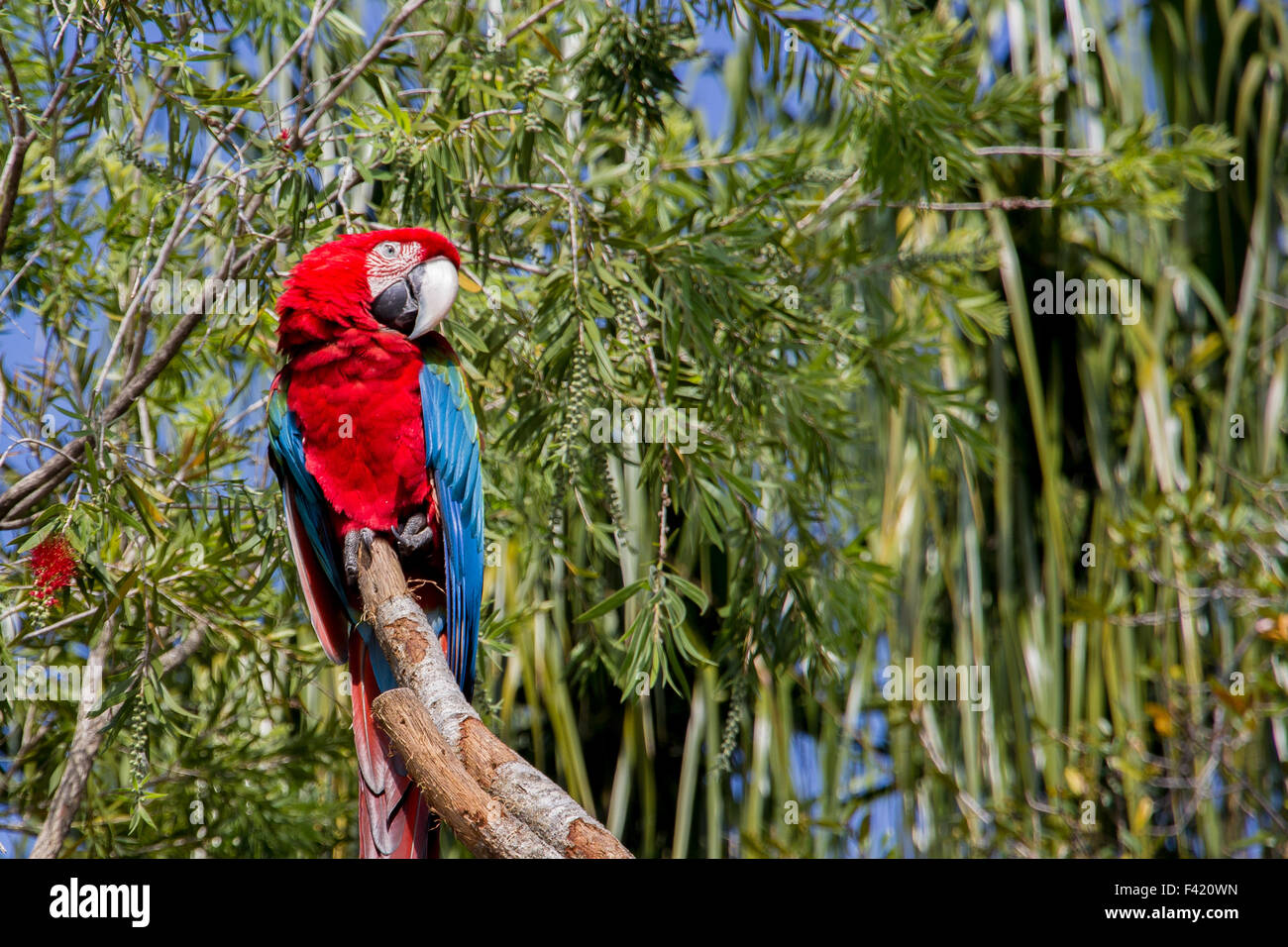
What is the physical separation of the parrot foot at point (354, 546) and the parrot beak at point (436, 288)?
37cm

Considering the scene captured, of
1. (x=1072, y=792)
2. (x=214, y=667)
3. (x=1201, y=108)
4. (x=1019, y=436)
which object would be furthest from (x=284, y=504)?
(x=1201, y=108)

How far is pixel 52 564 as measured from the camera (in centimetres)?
161

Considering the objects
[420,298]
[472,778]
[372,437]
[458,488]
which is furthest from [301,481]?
[472,778]

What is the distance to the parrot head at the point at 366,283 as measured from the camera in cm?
172

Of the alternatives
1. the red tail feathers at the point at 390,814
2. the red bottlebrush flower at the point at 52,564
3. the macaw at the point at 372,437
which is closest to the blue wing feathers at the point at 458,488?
the macaw at the point at 372,437

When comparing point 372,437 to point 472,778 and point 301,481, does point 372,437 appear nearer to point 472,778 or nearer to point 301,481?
point 301,481

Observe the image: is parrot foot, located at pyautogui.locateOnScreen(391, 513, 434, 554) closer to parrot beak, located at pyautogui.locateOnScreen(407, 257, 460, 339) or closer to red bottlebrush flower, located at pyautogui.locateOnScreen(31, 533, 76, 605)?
parrot beak, located at pyautogui.locateOnScreen(407, 257, 460, 339)

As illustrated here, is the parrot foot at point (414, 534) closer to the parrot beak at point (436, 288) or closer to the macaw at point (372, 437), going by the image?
the macaw at point (372, 437)

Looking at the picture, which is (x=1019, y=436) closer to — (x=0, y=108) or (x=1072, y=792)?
(x=1072, y=792)

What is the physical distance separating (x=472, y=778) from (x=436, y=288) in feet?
2.85

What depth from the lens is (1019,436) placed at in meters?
3.75

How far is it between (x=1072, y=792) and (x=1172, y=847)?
461 millimetres

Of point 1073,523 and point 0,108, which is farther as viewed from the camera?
point 1073,523

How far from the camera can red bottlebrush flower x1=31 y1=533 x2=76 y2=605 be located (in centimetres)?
160
